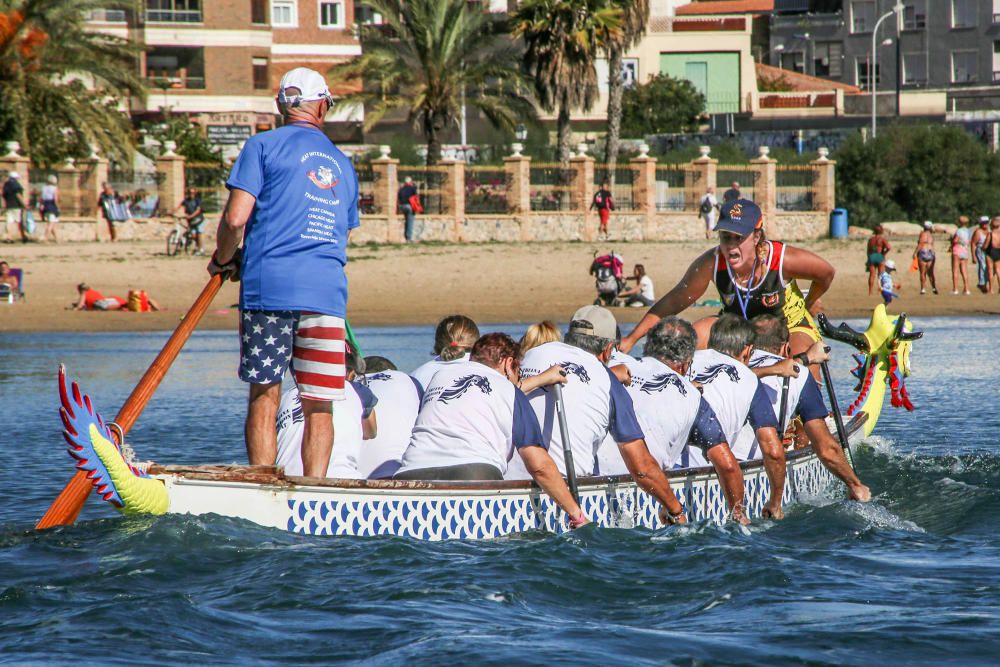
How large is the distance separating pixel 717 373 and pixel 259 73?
175ft

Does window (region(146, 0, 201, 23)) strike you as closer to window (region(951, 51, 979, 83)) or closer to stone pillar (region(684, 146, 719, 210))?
stone pillar (region(684, 146, 719, 210))

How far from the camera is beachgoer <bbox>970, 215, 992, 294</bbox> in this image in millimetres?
29578

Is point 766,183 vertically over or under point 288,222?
over

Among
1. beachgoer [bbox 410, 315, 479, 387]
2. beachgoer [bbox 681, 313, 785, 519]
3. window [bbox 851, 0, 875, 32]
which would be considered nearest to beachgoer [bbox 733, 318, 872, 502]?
beachgoer [bbox 681, 313, 785, 519]

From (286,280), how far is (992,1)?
6772cm

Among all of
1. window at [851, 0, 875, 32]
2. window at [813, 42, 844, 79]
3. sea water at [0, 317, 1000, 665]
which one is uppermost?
window at [851, 0, 875, 32]

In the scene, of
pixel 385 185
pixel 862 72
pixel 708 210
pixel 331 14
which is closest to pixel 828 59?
pixel 862 72

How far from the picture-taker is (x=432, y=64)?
40906 mm

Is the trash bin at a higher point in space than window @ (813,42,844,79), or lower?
lower

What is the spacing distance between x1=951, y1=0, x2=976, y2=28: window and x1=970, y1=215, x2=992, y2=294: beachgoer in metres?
41.7

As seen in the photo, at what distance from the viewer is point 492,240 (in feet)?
119

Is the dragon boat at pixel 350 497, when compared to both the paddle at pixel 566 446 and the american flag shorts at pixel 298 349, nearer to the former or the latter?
the paddle at pixel 566 446

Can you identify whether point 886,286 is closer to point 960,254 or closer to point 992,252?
point 960,254

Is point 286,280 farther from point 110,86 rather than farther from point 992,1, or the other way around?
point 992,1
